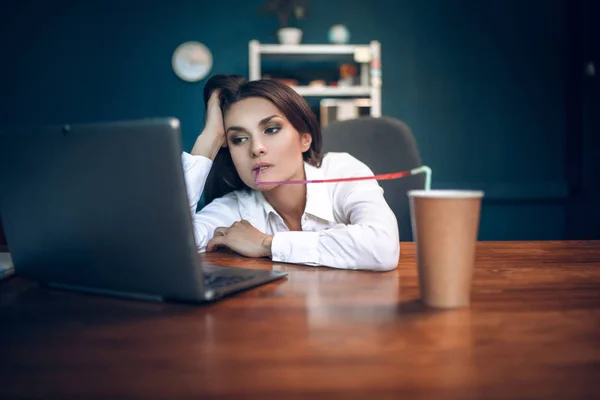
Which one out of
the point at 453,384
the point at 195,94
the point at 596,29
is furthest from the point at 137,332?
the point at 596,29

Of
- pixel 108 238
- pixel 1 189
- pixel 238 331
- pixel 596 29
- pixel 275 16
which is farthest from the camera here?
pixel 275 16

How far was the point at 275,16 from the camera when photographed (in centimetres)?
388

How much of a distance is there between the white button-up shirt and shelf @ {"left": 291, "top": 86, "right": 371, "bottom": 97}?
1998mm

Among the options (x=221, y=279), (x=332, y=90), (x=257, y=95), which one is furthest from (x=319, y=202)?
(x=332, y=90)

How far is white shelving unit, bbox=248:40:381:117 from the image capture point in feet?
11.5


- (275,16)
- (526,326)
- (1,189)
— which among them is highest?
(275,16)

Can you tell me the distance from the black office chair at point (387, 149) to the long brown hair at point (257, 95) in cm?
24

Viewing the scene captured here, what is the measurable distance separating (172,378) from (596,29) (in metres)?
3.89

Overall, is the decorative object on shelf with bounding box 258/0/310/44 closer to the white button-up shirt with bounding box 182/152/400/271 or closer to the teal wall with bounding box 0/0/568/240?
the teal wall with bounding box 0/0/568/240

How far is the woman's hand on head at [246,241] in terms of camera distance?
1.07 metres

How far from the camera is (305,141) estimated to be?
4.96ft

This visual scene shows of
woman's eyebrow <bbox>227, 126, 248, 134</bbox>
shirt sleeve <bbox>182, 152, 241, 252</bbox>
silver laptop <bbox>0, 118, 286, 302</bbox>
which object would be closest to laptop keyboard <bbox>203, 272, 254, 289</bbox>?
silver laptop <bbox>0, 118, 286, 302</bbox>

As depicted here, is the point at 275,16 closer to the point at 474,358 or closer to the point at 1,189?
the point at 1,189

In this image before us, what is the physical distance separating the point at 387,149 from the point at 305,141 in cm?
35
